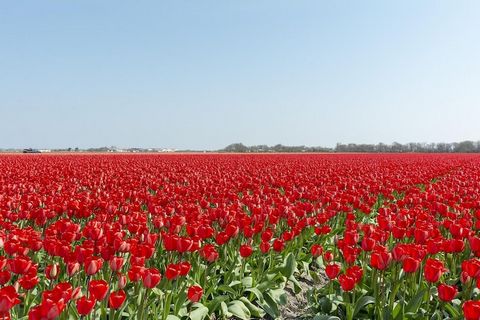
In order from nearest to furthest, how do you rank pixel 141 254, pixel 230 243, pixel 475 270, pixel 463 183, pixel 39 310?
1. pixel 39 310
2. pixel 475 270
3. pixel 141 254
4. pixel 230 243
5. pixel 463 183

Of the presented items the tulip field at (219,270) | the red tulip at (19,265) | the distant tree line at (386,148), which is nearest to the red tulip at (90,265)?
the tulip field at (219,270)

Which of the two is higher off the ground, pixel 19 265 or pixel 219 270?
pixel 19 265

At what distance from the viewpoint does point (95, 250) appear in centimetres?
431

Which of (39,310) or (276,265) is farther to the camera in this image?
(276,265)

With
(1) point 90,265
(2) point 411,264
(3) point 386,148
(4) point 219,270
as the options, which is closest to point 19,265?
(1) point 90,265

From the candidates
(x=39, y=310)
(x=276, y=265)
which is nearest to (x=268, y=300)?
(x=276, y=265)

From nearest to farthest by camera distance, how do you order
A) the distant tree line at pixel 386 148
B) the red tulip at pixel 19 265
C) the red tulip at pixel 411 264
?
the red tulip at pixel 19 265
the red tulip at pixel 411 264
the distant tree line at pixel 386 148

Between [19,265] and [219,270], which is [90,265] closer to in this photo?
[19,265]

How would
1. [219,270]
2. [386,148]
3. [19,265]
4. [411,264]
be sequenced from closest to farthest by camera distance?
[19,265] < [411,264] < [219,270] < [386,148]

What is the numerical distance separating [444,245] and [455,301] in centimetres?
54

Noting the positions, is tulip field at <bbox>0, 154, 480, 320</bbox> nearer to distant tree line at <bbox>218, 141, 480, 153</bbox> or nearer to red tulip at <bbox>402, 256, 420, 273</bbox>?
red tulip at <bbox>402, 256, 420, 273</bbox>

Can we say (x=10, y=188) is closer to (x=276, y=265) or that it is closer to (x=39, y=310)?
(x=276, y=265)

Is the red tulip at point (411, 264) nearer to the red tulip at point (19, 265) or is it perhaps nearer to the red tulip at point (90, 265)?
the red tulip at point (90, 265)

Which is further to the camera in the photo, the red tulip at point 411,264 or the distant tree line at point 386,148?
the distant tree line at point 386,148
